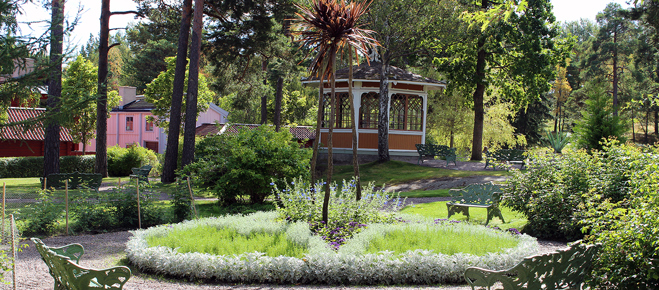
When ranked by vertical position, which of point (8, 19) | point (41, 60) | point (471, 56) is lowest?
point (41, 60)

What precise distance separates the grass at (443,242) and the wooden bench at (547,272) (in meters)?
1.74

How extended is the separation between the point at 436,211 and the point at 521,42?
1353cm

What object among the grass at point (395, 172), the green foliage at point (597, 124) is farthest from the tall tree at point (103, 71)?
the green foliage at point (597, 124)

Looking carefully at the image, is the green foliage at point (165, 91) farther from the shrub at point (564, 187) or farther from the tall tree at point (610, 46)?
the tall tree at point (610, 46)

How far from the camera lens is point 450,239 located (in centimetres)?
→ 695

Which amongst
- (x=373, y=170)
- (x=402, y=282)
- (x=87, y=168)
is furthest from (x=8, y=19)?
(x=87, y=168)

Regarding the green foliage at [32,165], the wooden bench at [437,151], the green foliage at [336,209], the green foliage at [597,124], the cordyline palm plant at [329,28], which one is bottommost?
the green foliage at [32,165]

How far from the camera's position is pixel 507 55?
23.2 meters

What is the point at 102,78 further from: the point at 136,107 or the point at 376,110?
the point at 136,107

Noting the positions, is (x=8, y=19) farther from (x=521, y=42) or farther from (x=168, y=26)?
(x=521, y=42)

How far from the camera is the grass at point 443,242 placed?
21.2 feet

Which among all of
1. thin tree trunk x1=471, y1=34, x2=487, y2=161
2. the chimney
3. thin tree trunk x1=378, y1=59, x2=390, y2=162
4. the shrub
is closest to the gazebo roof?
thin tree trunk x1=378, y1=59, x2=390, y2=162

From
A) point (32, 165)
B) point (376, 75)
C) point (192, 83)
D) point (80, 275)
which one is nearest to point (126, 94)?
point (32, 165)

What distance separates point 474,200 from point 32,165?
21930mm
